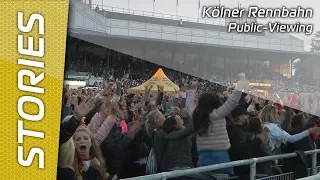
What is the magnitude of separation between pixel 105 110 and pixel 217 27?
354 cm

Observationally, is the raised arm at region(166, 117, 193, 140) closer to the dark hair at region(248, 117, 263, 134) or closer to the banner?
the dark hair at region(248, 117, 263, 134)

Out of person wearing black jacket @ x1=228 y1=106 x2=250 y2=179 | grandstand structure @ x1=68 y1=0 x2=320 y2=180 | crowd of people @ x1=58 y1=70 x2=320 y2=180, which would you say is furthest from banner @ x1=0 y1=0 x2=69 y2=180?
grandstand structure @ x1=68 y1=0 x2=320 y2=180

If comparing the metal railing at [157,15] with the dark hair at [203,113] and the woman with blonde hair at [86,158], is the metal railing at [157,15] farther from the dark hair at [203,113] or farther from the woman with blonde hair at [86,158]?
the woman with blonde hair at [86,158]

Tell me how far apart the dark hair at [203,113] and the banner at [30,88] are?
138 centimetres

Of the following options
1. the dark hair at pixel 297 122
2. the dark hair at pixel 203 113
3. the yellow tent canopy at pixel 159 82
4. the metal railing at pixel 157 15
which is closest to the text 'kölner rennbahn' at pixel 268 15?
the metal railing at pixel 157 15

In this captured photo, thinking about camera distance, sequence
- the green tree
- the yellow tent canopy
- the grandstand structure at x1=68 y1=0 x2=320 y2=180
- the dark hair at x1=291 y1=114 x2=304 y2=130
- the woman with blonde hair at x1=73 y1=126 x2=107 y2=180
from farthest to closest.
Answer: the yellow tent canopy
the grandstand structure at x1=68 y1=0 x2=320 y2=180
the green tree
the dark hair at x1=291 y1=114 x2=304 y2=130
the woman with blonde hair at x1=73 y1=126 x2=107 y2=180

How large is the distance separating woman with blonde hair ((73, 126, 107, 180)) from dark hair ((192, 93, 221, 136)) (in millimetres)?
1038

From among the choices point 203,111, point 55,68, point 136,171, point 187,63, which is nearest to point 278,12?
point 203,111

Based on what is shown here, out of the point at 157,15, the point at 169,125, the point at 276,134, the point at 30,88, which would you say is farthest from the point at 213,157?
the point at 157,15

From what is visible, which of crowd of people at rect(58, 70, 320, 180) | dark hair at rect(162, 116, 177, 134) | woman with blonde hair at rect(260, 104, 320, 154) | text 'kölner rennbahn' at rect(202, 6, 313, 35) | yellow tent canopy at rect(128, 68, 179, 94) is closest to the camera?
crowd of people at rect(58, 70, 320, 180)

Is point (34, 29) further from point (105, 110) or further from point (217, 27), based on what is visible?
point (217, 27)

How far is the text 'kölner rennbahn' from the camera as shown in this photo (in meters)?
5.97

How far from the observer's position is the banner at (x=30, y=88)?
9.70 feet

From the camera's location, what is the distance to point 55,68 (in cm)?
306
